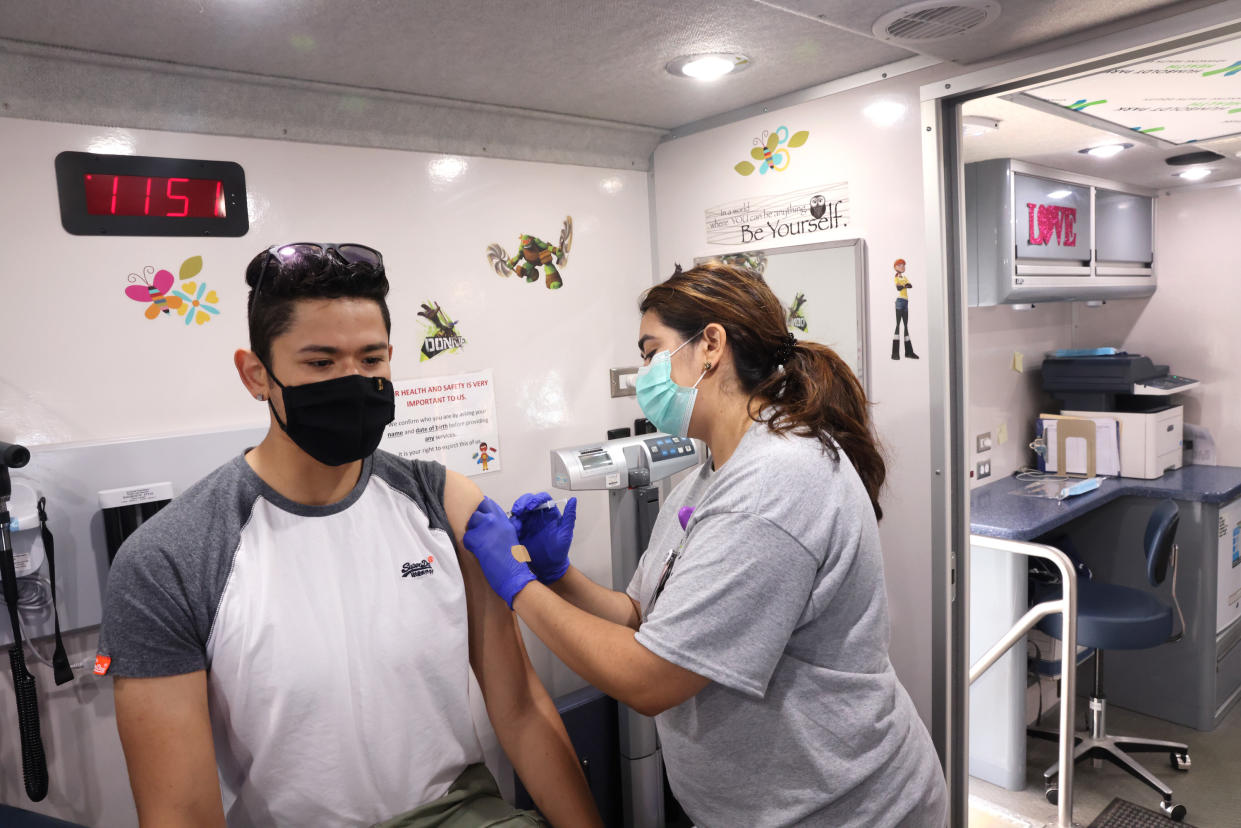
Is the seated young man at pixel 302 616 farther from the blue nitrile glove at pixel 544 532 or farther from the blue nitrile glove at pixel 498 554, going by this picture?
the blue nitrile glove at pixel 544 532

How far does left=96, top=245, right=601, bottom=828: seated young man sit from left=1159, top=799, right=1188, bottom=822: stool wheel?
2632 millimetres

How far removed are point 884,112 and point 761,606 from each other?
1491 millimetres

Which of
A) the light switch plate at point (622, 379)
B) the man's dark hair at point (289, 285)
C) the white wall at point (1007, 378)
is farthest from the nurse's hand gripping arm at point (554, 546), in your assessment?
the white wall at point (1007, 378)

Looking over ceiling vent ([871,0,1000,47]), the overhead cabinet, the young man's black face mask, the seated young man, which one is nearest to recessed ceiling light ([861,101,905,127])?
ceiling vent ([871,0,1000,47])

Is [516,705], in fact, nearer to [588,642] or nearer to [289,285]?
[588,642]

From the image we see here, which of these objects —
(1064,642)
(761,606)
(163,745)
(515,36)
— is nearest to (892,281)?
(515,36)

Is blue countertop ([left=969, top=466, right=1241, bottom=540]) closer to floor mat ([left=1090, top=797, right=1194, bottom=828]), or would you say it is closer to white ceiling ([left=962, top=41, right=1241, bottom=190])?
floor mat ([left=1090, top=797, right=1194, bottom=828])

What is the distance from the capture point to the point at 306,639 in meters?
1.29

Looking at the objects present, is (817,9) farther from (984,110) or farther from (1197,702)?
(1197,702)

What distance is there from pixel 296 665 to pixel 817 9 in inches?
60.3

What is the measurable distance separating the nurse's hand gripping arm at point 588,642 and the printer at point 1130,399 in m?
3.22

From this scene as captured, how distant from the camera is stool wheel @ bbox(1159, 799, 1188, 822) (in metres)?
2.87

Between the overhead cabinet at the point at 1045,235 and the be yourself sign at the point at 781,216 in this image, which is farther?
the overhead cabinet at the point at 1045,235

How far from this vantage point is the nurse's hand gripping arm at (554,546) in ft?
5.74
